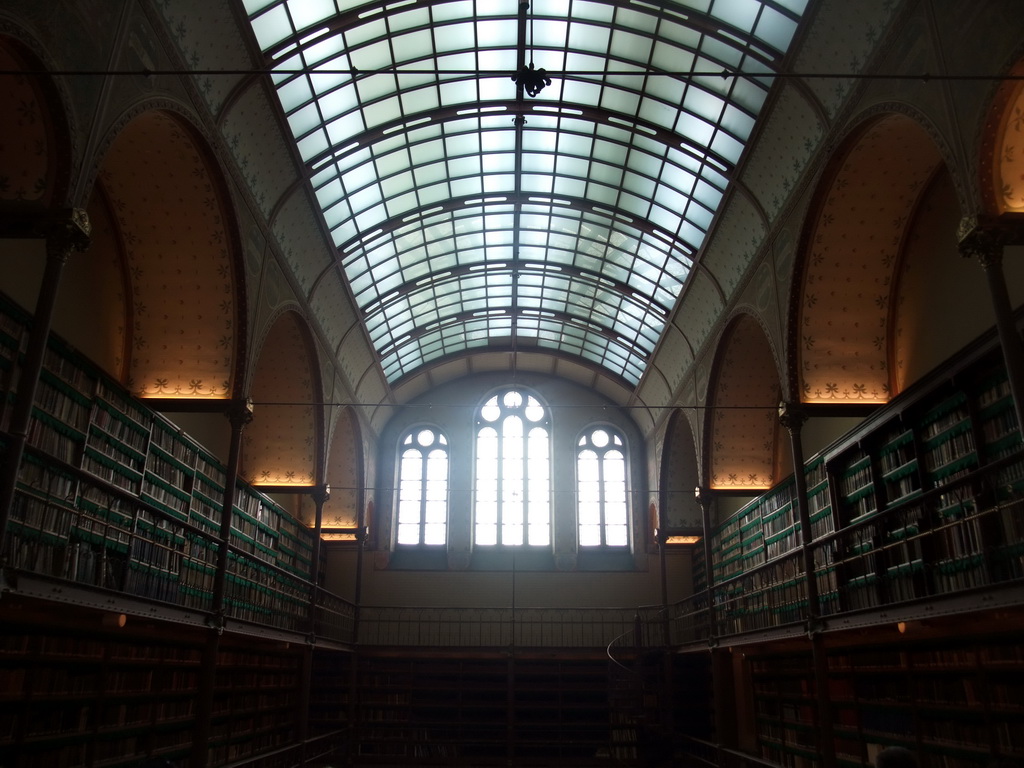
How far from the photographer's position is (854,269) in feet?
40.2

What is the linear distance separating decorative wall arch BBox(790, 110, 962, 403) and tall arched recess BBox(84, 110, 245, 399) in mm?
8558

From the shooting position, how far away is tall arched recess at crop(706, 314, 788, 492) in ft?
55.5

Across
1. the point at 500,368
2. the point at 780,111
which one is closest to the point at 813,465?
the point at 780,111

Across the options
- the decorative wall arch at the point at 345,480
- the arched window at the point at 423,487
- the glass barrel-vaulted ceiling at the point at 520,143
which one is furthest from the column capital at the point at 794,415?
the arched window at the point at 423,487

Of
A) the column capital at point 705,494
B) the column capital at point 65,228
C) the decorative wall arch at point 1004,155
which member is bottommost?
the column capital at point 705,494

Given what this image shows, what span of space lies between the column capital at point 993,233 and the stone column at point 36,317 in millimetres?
8156

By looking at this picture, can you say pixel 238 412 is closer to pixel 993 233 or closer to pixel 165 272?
pixel 165 272

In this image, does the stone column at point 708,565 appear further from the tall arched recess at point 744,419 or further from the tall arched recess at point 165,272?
the tall arched recess at point 165,272

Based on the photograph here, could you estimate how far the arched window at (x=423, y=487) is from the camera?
25062 millimetres

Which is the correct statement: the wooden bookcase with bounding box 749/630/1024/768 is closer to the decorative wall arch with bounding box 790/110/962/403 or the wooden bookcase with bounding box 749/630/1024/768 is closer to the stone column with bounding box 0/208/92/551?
the decorative wall arch with bounding box 790/110/962/403

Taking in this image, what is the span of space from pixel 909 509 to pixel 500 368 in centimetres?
1784

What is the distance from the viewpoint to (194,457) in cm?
1366

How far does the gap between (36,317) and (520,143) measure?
11.5 meters

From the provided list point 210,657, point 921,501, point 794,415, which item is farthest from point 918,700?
point 210,657
